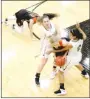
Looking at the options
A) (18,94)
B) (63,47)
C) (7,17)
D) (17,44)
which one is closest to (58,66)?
(63,47)

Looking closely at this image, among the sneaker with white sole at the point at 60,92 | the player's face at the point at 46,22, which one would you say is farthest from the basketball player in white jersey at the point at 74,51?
the player's face at the point at 46,22

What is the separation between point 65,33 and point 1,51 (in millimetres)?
1364

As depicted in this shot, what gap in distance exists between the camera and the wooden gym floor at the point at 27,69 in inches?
169

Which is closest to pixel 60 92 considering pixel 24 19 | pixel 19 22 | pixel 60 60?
pixel 60 60

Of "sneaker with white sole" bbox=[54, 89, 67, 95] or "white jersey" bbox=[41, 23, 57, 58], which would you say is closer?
"white jersey" bbox=[41, 23, 57, 58]

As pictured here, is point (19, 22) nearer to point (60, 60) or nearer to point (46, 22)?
point (46, 22)

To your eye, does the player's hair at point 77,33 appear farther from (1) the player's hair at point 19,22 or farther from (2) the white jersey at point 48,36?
(1) the player's hair at point 19,22

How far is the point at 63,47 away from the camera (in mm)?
3949

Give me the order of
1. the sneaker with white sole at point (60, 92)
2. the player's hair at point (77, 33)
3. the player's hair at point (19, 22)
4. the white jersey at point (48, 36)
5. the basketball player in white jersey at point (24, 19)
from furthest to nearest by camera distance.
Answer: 1. the player's hair at point (19, 22)
2. the basketball player in white jersey at point (24, 19)
3. the sneaker with white sole at point (60, 92)
4. the white jersey at point (48, 36)
5. the player's hair at point (77, 33)

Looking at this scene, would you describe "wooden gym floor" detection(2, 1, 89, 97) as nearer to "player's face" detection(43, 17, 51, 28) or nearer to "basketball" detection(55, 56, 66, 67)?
"basketball" detection(55, 56, 66, 67)

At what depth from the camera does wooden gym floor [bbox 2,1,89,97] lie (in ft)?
14.1

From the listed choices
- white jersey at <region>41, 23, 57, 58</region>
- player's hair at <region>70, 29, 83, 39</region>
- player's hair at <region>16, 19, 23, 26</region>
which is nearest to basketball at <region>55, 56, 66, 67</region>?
white jersey at <region>41, 23, 57, 58</region>

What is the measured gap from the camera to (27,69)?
464 cm

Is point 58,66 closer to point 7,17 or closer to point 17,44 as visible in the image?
point 17,44
